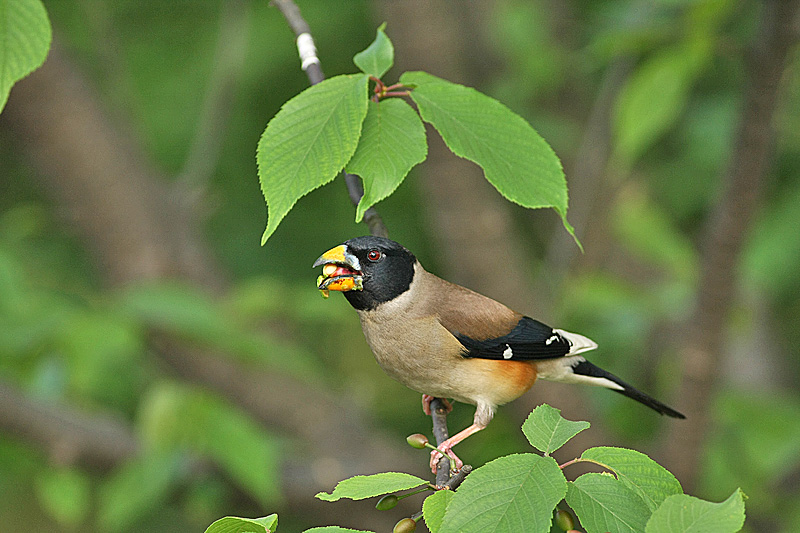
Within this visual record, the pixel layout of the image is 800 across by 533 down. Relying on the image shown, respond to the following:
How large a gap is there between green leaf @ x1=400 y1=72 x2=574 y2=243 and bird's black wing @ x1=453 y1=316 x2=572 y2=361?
0.87 meters

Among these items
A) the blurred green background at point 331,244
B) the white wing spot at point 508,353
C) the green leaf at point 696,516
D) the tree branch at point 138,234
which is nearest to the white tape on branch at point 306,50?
the white wing spot at point 508,353

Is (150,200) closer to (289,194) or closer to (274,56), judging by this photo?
(274,56)

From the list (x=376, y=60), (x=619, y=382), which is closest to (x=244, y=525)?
(x=376, y=60)

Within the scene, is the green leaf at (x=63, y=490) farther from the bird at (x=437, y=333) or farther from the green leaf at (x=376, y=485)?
the green leaf at (x=376, y=485)

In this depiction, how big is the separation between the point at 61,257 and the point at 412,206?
143 inches

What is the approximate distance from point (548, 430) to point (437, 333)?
1131 millimetres

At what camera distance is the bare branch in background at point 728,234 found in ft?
11.7

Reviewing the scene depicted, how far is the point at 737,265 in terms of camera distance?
423 centimetres

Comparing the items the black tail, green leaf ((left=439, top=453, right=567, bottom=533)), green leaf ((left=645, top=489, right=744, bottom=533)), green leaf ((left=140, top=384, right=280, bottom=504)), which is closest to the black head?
the black tail

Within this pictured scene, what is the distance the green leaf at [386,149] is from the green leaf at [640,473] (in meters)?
0.86

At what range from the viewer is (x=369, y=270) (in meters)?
2.80

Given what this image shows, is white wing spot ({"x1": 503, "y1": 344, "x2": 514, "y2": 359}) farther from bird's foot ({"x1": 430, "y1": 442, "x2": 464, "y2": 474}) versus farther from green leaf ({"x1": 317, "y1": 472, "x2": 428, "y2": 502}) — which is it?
green leaf ({"x1": 317, "y1": 472, "x2": 428, "y2": 502})

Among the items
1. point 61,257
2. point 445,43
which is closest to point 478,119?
point 445,43

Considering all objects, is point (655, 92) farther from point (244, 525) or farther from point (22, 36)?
point (244, 525)
